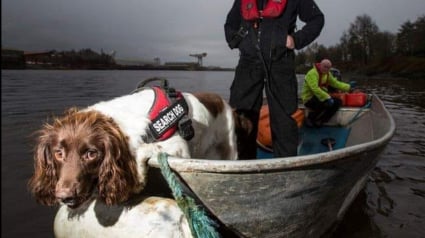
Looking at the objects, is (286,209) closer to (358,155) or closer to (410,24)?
(358,155)

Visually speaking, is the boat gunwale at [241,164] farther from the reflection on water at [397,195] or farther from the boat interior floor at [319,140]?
the boat interior floor at [319,140]

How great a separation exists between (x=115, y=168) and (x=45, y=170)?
2.10 ft

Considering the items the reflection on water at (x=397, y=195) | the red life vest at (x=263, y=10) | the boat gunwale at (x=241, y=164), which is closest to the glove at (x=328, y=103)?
the reflection on water at (x=397, y=195)

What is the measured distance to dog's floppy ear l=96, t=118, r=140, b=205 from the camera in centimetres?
299

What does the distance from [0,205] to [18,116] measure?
575 inches

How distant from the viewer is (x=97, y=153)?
3.02 meters

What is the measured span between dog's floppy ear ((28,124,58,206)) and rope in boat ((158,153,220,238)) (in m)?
0.89

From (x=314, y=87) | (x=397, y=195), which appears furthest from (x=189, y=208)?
(x=314, y=87)

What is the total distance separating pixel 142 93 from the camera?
387 cm

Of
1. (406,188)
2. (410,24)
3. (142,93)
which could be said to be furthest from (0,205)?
(410,24)

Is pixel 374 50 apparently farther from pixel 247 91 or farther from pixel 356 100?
pixel 247 91

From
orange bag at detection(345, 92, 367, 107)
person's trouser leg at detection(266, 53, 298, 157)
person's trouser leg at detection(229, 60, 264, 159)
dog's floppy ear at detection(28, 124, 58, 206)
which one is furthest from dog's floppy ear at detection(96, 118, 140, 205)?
orange bag at detection(345, 92, 367, 107)

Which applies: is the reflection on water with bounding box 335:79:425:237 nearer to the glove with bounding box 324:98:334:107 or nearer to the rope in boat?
the glove with bounding box 324:98:334:107

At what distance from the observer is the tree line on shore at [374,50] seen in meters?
67.2
